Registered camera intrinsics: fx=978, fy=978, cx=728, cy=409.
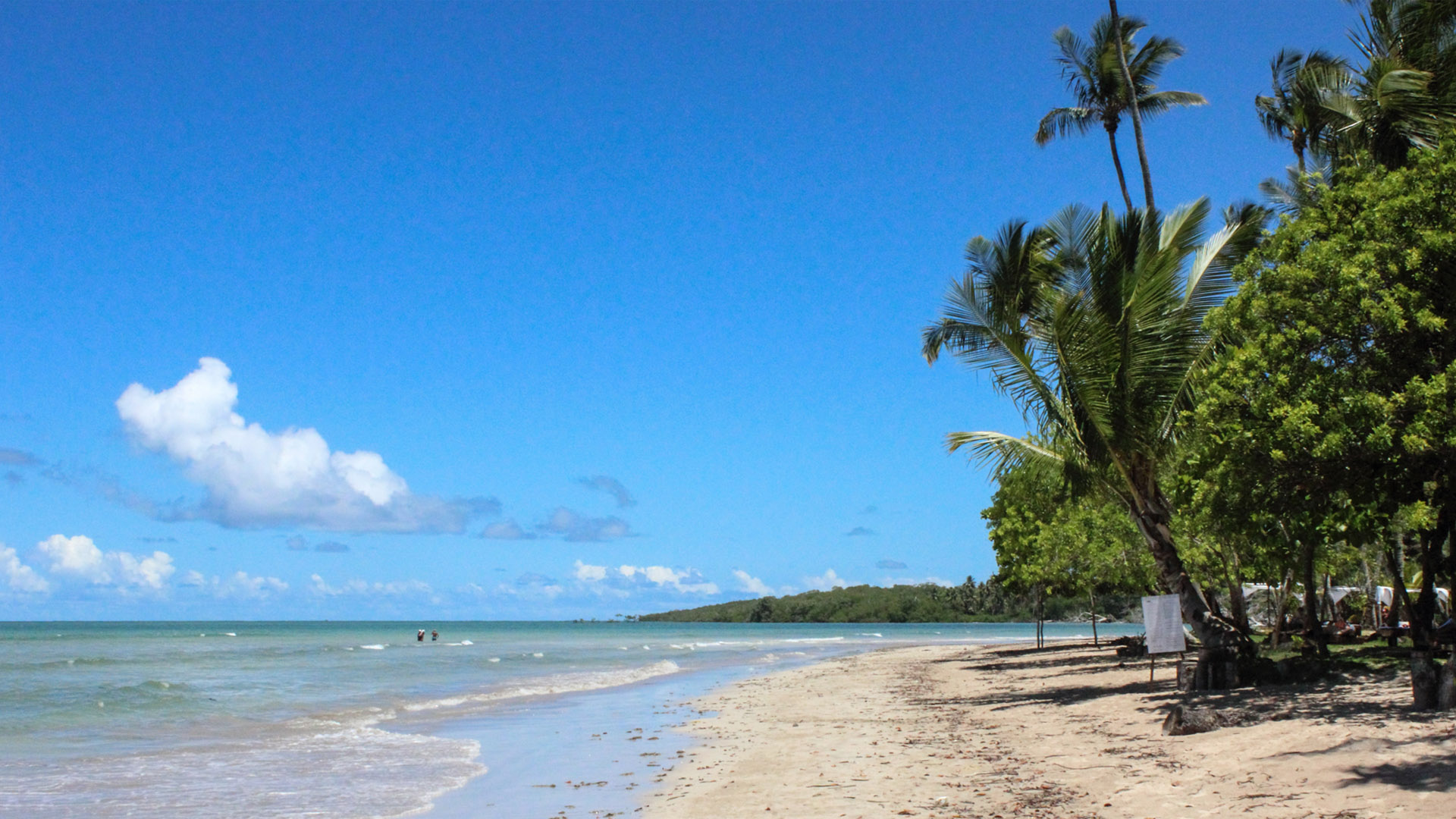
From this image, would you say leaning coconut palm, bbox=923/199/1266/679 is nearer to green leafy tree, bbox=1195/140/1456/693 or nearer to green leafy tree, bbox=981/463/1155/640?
green leafy tree, bbox=1195/140/1456/693

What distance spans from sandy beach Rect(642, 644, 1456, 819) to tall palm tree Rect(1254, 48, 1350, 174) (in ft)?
25.8

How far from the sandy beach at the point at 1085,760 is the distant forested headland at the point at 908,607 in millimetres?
108977

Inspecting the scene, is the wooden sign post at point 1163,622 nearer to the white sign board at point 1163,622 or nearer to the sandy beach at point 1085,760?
the white sign board at point 1163,622

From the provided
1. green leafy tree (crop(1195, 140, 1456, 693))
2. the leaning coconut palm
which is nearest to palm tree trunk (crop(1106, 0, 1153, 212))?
the leaning coconut palm

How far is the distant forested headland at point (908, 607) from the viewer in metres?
141

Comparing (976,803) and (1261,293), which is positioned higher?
(1261,293)

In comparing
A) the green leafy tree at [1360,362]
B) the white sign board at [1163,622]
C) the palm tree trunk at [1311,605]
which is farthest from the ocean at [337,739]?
the palm tree trunk at [1311,605]

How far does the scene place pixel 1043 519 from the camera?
33.1 metres

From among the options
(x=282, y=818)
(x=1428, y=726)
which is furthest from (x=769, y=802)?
(x=1428, y=726)

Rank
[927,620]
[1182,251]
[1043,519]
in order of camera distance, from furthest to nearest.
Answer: [927,620], [1043,519], [1182,251]

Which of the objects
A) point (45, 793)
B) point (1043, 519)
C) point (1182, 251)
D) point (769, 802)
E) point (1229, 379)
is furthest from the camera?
point (1043, 519)

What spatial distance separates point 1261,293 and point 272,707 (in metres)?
20.6

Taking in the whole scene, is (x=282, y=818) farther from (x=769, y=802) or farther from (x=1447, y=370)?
(x=1447, y=370)

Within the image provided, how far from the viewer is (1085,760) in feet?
31.7
